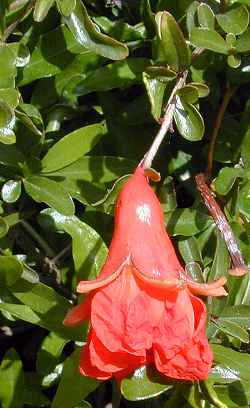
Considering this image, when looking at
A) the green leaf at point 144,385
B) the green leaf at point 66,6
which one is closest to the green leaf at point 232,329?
the green leaf at point 144,385

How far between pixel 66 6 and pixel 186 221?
35 cm

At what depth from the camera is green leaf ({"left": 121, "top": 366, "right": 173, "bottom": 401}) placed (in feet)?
4.71

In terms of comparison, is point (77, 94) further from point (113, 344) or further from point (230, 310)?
point (113, 344)

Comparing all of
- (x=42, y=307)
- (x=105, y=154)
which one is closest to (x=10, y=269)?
(x=42, y=307)

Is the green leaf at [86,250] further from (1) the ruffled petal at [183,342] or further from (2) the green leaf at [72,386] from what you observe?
(1) the ruffled petal at [183,342]

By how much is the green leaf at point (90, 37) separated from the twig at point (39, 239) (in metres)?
0.35

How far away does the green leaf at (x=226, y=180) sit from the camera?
1459 millimetres

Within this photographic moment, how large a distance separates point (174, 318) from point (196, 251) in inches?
12.6

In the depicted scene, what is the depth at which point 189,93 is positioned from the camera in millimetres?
1372

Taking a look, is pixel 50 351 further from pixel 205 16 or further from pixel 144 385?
pixel 205 16

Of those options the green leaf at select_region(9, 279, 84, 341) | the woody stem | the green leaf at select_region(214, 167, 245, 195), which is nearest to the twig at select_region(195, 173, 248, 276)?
the green leaf at select_region(214, 167, 245, 195)

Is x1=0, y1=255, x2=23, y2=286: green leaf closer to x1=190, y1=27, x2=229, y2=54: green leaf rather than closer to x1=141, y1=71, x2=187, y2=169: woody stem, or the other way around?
x1=141, y1=71, x2=187, y2=169: woody stem

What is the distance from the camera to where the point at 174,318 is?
3.84ft

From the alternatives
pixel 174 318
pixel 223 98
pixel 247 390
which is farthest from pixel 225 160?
pixel 174 318
